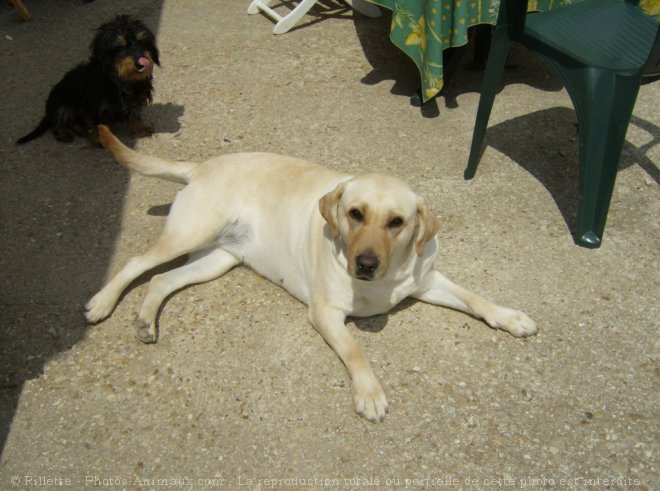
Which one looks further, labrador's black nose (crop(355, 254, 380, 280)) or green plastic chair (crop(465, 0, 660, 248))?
green plastic chair (crop(465, 0, 660, 248))

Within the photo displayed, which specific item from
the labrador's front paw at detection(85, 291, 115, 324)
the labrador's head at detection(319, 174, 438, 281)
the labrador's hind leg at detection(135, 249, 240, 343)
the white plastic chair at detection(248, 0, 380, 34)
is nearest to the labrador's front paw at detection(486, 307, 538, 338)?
the labrador's head at detection(319, 174, 438, 281)

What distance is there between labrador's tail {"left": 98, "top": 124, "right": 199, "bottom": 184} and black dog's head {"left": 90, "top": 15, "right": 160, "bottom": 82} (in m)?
0.80

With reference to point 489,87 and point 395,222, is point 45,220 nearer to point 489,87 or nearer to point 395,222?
point 395,222

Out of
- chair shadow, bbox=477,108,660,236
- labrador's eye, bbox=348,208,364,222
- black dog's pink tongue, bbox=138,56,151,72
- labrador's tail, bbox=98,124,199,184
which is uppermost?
labrador's eye, bbox=348,208,364,222

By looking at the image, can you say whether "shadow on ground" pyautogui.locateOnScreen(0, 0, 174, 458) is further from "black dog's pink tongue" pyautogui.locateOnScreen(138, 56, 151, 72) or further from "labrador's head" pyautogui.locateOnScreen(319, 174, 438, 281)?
"labrador's head" pyautogui.locateOnScreen(319, 174, 438, 281)

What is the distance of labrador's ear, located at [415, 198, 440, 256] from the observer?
2383mm

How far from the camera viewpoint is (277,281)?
2.98 m

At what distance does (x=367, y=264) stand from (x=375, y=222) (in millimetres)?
182

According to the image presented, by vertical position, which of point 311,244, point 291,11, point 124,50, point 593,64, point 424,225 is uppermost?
point 593,64

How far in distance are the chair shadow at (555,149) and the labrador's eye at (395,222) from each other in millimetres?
1427

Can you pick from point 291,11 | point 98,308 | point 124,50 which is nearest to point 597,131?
point 98,308

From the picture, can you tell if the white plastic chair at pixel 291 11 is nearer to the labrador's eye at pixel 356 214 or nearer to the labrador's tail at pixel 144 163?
the labrador's tail at pixel 144 163

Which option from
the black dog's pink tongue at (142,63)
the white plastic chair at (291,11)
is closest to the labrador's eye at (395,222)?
the black dog's pink tongue at (142,63)

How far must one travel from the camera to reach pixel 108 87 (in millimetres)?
3861
